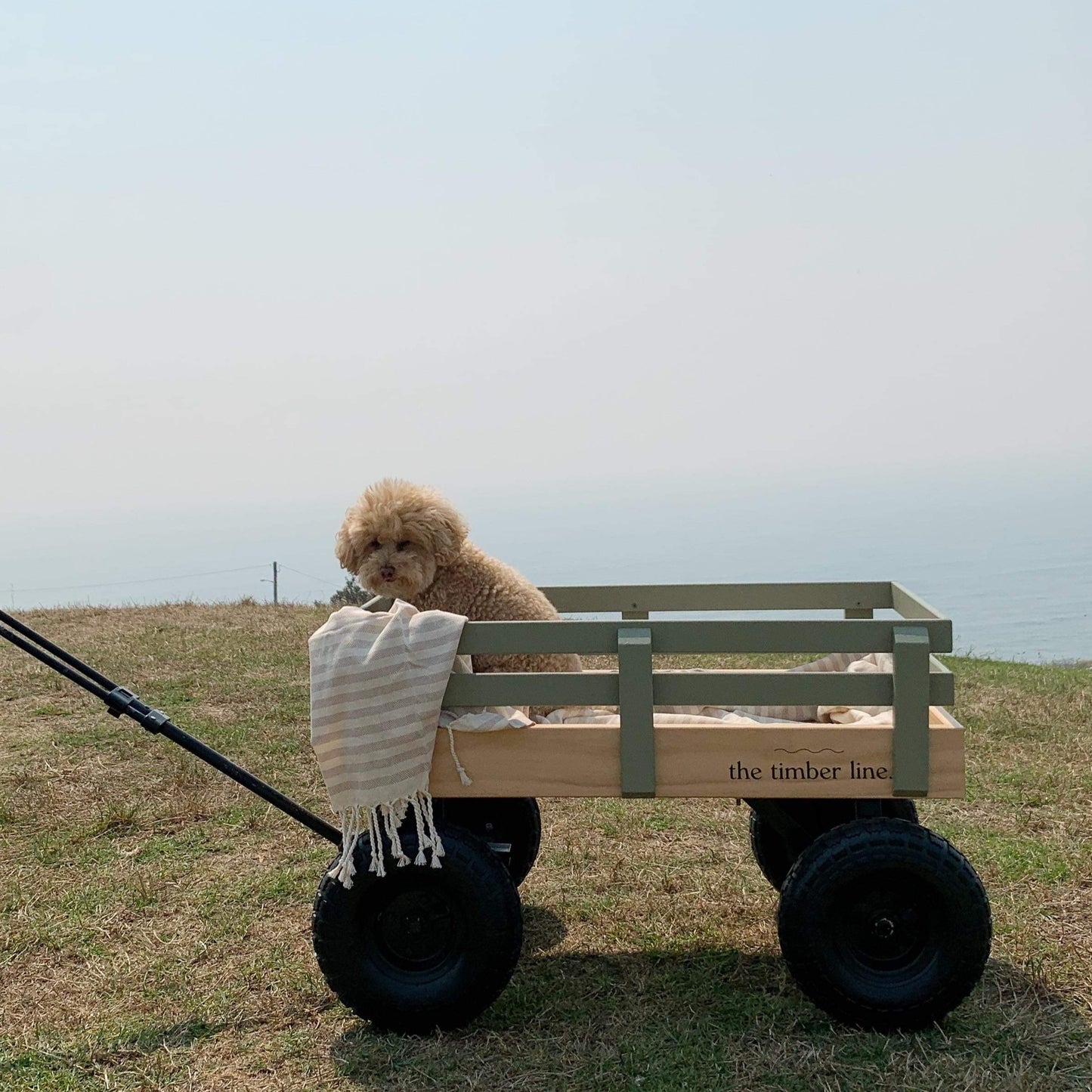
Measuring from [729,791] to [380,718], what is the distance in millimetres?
1080

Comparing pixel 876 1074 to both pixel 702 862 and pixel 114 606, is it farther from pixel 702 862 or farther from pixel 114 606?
pixel 114 606

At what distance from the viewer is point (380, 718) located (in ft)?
11.5

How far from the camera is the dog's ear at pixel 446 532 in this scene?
404 centimetres

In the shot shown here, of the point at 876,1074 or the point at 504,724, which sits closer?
the point at 876,1074

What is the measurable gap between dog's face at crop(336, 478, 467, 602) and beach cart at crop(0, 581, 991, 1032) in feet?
1.86

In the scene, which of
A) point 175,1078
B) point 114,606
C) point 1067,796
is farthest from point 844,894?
point 114,606

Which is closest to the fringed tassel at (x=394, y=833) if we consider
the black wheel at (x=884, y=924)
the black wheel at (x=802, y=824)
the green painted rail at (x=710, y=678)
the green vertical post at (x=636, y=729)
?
the green painted rail at (x=710, y=678)

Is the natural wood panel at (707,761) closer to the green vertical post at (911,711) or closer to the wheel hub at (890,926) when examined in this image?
the green vertical post at (911,711)

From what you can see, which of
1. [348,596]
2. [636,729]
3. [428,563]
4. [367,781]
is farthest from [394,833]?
[348,596]

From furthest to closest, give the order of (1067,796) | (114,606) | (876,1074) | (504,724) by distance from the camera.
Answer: (114,606)
(1067,796)
(504,724)
(876,1074)

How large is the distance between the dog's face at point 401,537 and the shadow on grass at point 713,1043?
1467 millimetres

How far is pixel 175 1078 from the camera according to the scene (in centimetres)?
348

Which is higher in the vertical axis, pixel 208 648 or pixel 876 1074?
pixel 208 648

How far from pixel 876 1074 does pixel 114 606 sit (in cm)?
1047
